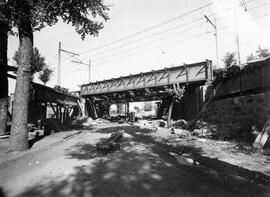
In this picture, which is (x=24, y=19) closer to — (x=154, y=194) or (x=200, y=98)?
(x=154, y=194)

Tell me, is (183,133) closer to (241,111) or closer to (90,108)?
(241,111)

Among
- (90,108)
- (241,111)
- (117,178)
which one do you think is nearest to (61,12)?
(117,178)

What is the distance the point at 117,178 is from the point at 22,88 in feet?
19.4

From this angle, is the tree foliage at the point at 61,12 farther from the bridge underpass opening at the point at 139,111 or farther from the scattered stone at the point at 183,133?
the bridge underpass opening at the point at 139,111

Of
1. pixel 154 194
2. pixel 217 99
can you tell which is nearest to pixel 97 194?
pixel 154 194

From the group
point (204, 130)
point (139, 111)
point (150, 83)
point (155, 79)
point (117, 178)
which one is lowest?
point (117, 178)

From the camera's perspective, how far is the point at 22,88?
305 inches

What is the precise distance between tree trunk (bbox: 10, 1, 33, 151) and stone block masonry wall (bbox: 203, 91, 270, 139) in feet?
34.2

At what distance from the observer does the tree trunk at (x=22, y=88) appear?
750 centimetres

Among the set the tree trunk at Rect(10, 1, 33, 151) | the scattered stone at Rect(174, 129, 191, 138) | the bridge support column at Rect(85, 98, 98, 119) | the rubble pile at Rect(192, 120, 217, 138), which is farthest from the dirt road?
the bridge support column at Rect(85, 98, 98, 119)

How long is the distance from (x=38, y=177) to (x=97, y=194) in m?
1.99

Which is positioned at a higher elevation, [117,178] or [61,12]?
[61,12]

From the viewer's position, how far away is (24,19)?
7922 mm

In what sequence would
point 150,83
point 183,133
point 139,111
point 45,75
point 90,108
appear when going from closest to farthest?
point 183,133
point 150,83
point 90,108
point 45,75
point 139,111
